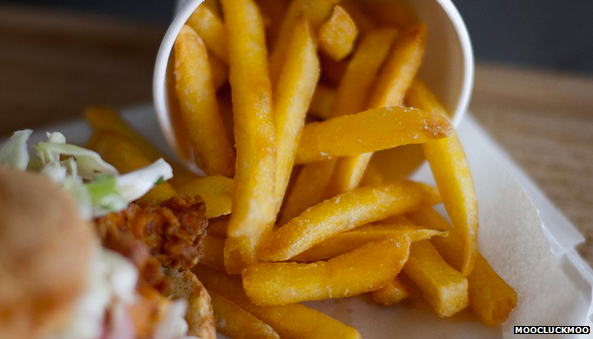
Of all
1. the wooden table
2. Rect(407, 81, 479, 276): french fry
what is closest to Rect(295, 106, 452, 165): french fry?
Rect(407, 81, 479, 276): french fry

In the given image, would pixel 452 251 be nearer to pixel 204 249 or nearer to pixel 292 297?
pixel 292 297

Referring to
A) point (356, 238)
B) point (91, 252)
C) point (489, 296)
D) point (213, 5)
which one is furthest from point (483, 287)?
point (213, 5)

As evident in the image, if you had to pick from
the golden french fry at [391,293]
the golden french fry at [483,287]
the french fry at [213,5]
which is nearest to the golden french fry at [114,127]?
the french fry at [213,5]

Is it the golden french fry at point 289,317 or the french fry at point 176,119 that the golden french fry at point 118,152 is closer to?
the french fry at point 176,119

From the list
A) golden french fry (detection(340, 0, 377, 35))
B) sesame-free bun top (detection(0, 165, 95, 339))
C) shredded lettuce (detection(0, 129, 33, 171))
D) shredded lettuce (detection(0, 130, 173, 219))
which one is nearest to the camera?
sesame-free bun top (detection(0, 165, 95, 339))

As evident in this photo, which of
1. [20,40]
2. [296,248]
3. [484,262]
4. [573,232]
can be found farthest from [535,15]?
[20,40]

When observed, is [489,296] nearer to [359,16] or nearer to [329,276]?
[329,276]

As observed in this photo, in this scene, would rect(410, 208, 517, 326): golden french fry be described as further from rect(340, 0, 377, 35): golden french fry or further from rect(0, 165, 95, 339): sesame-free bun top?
rect(0, 165, 95, 339): sesame-free bun top
